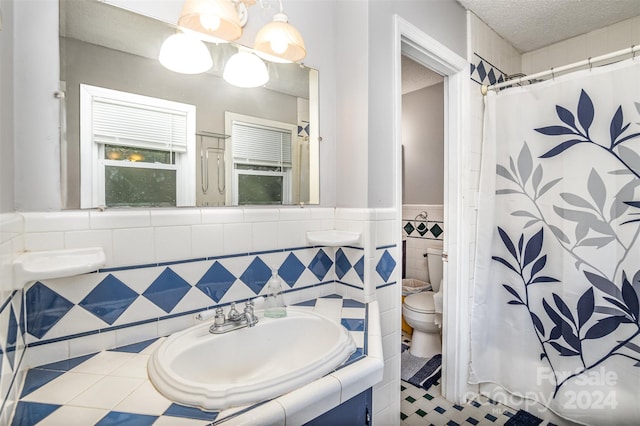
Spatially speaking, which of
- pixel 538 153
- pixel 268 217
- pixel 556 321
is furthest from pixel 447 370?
pixel 268 217

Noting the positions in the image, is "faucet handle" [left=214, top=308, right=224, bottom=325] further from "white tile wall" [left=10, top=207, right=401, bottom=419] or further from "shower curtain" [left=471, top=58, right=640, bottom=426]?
"shower curtain" [left=471, top=58, right=640, bottom=426]

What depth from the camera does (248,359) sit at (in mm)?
952

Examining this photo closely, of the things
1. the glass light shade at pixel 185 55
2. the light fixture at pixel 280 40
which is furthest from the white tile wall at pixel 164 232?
the light fixture at pixel 280 40

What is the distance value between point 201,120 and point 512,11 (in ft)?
5.95

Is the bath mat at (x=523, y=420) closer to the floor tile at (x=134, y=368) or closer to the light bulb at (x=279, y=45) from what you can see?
the floor tile at (x=134, y=368)

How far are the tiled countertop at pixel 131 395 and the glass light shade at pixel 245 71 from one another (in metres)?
0.93

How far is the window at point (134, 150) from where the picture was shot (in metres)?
0.84

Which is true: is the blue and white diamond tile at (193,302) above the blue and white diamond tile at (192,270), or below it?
below

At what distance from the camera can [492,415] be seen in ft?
5.32

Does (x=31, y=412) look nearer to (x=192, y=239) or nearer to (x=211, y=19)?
(x=192, y=239)

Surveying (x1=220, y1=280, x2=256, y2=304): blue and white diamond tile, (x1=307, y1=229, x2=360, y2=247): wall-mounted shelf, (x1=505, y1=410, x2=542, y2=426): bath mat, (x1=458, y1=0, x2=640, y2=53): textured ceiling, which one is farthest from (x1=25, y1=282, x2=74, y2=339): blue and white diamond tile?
(x1=458, y1=0, x2=640, y2=53): textured ceiling

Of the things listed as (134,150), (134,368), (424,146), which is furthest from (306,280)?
(424,146)

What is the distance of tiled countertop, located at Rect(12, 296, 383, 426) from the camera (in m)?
0.58

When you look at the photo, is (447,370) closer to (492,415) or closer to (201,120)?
(492,415)
